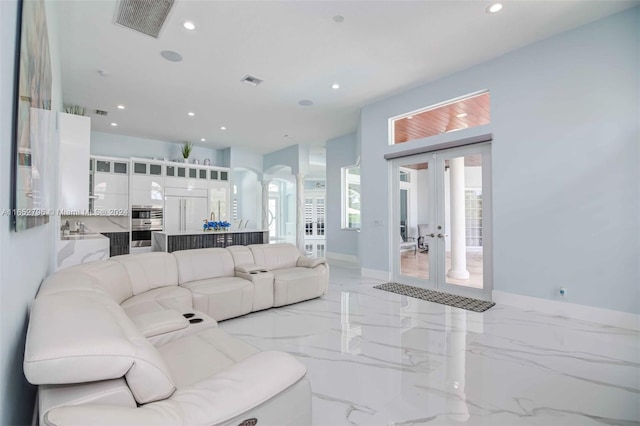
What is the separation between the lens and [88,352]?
92cm

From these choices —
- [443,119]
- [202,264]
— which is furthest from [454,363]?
[443,119]

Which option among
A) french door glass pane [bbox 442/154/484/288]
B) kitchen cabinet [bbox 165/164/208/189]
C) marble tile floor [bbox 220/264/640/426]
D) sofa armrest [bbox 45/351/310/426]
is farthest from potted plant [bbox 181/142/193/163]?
sofa armrest [bbox 45/351/310/426]

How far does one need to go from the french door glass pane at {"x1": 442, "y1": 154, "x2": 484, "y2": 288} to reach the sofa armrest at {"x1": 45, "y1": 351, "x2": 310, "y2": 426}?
3.88 meters

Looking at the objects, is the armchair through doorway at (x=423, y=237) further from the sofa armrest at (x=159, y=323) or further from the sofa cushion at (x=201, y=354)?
the sofa armrest at (x=159, y=323)

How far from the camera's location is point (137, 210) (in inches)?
276

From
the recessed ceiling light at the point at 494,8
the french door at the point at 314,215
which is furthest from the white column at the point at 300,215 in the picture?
the recessed ceiling light at the point at 494,8

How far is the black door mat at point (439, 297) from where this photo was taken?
3817 mm

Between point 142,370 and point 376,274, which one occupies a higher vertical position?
point 142,370

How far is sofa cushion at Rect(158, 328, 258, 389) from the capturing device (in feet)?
4.95

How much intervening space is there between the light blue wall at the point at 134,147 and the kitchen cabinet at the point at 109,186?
77 centimetres

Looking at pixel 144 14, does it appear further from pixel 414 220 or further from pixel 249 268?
pixel 414 220

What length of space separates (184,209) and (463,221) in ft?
21.9

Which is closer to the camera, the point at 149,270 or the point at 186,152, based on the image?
the point at 149,270

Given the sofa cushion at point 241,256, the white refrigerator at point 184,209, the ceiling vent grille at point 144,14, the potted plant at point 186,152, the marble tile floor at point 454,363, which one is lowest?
the marble tile floor at point 454,363
